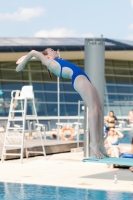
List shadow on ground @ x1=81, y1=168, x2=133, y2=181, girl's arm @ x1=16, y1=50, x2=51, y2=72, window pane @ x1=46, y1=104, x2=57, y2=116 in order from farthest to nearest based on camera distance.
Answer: window pane @ x1=46, y1=104, x2=57, y2=116 < shadow on ground @ x1=81, y1=168, x2=133, y2=181 < girl's arm @ x1=16, y1=50, x2=51, y2=72

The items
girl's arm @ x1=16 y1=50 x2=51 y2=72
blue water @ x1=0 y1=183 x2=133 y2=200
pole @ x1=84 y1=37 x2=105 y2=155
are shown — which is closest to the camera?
girl's arm @ x1=16 y1=50 x2=51 y2=72

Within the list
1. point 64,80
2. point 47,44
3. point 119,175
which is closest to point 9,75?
point 64,80

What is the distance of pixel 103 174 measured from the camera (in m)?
12.6

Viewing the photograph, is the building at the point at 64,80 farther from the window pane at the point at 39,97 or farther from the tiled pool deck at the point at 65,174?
the tiled pool deck at the point at 65,174

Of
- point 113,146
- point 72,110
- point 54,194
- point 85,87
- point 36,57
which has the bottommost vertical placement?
point 54,194

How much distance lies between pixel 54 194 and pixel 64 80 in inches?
1319

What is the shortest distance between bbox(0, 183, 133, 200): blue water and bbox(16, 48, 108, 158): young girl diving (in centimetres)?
391

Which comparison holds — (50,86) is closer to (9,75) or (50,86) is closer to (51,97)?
(51,97)

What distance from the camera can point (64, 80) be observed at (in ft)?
141

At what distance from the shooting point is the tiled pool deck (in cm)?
1099

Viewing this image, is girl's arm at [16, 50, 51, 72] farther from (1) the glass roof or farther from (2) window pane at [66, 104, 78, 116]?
(2) window pane at [66, 104, 78, 116]

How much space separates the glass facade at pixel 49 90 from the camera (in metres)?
41.8

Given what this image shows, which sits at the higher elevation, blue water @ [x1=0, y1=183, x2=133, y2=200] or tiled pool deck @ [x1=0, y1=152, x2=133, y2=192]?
tiled pool deck @ [x1=0, y1=152, x2=133, y2=192]

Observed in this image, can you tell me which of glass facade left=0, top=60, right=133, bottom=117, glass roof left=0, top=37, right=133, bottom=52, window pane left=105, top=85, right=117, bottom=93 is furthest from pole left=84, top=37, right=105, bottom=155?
window pane left=105, top=85, right=117, bottom=93
